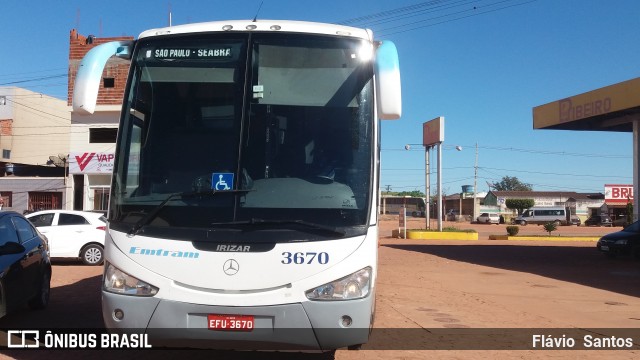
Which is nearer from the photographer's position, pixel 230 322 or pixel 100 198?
pixel 230 322

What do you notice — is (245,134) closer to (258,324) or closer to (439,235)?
(258,324)

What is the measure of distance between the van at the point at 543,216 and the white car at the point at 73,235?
53.0 m

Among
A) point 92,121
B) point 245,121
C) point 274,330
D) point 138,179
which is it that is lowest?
point 274,330

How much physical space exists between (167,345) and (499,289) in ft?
30.6

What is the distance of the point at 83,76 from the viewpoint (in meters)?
5.02

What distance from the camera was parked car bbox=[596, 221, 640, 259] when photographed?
64.1 feet

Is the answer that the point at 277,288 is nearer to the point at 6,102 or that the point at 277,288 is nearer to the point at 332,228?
the point at 332,228

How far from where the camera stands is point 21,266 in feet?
24.3

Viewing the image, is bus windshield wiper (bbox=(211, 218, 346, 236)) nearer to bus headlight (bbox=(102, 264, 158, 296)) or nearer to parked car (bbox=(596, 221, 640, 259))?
bus headlight (bbox=(102, 264, 158, 296))

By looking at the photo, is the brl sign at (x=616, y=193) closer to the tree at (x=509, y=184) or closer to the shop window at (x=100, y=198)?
the shop window at (x=100, y=198)

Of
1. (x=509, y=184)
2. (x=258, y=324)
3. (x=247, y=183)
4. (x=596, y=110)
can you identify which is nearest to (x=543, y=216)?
(x=596, y=110)

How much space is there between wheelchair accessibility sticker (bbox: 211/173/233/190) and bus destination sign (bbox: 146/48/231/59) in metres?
1.12

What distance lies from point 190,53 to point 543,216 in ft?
204

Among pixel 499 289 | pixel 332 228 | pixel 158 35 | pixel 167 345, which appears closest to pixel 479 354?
pixel 332 228
